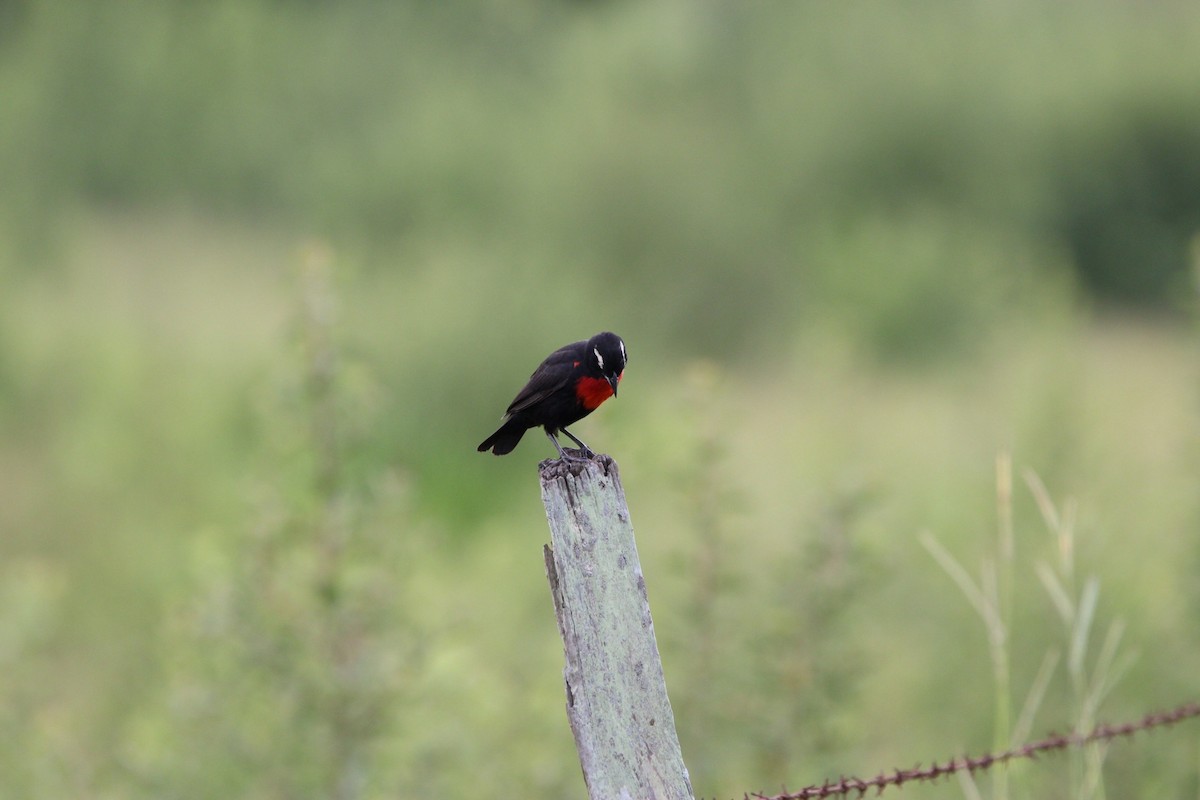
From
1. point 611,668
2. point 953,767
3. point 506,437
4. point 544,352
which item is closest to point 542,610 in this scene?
point 506,437

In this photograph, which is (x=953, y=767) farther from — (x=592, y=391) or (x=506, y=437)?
(x=506, y=437)

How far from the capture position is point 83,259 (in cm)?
3238

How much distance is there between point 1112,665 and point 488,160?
136ft

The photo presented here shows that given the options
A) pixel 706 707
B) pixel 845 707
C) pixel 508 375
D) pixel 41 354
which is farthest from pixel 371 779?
pixel 508 375

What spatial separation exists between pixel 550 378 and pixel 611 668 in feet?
5.39

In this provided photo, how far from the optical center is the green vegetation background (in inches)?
297

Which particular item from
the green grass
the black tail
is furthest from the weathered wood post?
the green grass

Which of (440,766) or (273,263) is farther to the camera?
(273,263)

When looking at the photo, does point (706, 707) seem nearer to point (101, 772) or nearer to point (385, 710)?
point (385, 710)

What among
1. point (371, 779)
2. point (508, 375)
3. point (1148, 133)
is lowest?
point (371, 779)

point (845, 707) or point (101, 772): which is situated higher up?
point (101, 772)

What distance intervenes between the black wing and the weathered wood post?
4.68 ft

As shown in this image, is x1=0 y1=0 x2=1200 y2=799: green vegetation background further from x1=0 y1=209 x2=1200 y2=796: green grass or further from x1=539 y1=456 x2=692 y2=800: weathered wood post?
x1=539 y1=456 x2=692 y2=800: weathered wood post

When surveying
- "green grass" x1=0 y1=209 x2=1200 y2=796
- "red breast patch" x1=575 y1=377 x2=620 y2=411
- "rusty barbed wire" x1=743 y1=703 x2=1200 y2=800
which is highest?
"green grass" x1=0 y1=209 x2=1200 y2=796
